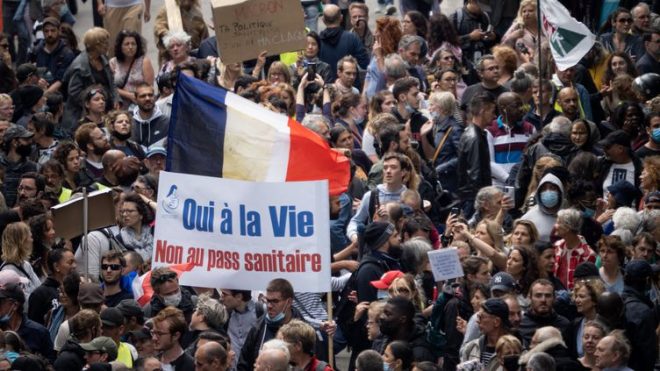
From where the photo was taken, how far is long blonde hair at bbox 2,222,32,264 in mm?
15422

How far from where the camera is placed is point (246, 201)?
14.6 metres

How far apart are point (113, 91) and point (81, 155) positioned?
3.07 m

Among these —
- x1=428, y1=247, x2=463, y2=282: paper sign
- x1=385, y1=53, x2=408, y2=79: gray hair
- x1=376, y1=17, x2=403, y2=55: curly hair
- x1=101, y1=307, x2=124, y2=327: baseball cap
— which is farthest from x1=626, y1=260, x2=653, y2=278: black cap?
x1=376, y1=17, x2=403, y2=55: curly hair

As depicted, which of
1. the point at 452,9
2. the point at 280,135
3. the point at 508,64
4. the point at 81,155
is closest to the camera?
the point at 280,135

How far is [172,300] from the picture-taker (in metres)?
14.7

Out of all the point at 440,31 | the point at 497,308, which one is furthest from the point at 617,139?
the point at 440,31

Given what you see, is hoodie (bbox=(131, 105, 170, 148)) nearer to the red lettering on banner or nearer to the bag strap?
the bag strap

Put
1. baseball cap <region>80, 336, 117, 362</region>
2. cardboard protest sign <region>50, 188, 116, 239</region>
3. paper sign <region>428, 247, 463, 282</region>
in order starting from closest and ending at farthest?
baseball cap <region>80, 336, 117, 362</region> → paper sign <region>428, 247, 463, 282</region> → cardboard protest sign <region>50, 188, 116, 239</region>

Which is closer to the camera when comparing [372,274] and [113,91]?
[372,274]

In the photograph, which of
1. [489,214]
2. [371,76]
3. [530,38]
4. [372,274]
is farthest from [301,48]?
[372,274]

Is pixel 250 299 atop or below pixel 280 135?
below

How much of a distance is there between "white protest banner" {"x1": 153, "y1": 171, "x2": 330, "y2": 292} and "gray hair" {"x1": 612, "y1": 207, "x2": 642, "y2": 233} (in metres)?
2.85

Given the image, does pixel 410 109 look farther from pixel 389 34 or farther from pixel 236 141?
pixel 236 141

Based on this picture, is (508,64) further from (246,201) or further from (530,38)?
(246,201)
